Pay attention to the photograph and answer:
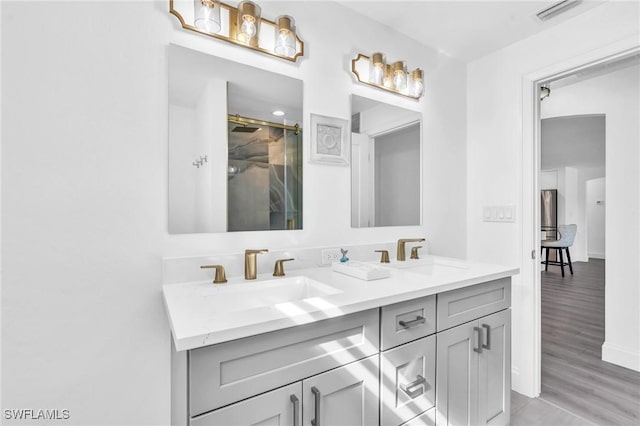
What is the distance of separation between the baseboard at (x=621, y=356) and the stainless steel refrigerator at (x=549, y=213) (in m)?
5.73

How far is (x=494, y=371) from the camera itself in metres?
1.60

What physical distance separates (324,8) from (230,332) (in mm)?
1690

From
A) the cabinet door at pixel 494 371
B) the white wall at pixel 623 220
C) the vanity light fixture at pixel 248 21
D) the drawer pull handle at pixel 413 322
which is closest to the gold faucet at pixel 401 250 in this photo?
the cabinet door at pixel 494 371

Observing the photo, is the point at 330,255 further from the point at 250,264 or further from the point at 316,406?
the point at 316,406

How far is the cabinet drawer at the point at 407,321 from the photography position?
116 centimetres

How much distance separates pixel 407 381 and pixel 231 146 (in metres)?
1.21

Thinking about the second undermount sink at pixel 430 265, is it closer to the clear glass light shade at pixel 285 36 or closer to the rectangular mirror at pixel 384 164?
the rectangular mirror at pixel 384 164

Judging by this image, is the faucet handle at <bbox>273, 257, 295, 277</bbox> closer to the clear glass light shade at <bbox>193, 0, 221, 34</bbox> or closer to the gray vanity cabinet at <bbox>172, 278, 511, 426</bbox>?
the gray vanity cabinet at <bbox>172, 278, 511, 426</bbox>

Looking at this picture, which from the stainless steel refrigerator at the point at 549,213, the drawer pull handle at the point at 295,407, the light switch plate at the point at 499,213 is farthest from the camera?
the stainless steel refrigerator at the point at 549,213

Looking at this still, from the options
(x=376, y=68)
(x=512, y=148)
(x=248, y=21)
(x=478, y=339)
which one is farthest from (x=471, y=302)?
(x=248, y=21)

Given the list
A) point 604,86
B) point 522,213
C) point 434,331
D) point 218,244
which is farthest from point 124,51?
point 604,86

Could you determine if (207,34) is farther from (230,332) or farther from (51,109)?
Result: (230,332)

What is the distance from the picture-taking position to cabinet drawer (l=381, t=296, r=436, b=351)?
1.16m

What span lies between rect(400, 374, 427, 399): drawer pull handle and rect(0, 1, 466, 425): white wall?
2.96 ft
